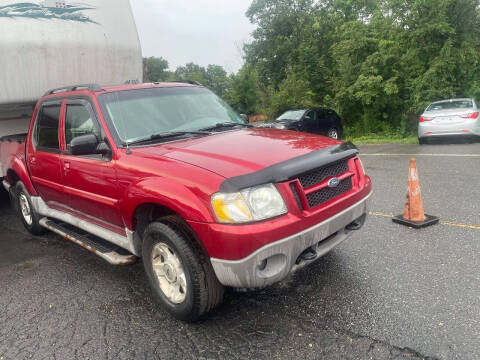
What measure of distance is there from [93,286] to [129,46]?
4.07 meters

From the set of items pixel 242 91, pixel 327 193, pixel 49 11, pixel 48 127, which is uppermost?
pixel 242 91

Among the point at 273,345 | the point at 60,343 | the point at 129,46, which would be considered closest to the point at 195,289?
the point at 273,345

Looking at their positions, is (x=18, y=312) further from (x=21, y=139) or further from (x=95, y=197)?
(x=21, y=139)

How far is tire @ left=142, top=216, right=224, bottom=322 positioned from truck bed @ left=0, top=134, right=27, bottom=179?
3.13m

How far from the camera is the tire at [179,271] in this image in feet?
9.34

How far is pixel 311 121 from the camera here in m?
15.6

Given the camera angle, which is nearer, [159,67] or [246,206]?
[246,206]

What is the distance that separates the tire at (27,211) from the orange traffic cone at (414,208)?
15.7 ft

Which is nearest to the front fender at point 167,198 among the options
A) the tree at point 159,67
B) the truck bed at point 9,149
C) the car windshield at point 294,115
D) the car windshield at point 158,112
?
the car windshield at point 158,112

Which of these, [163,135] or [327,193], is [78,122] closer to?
[163,135]

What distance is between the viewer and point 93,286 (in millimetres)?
3889

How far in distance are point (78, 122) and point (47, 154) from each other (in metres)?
0.80

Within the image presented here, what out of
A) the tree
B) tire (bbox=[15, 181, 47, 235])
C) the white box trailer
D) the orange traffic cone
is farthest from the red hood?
the tree

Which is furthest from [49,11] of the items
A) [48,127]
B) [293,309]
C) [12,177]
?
[293,309]
